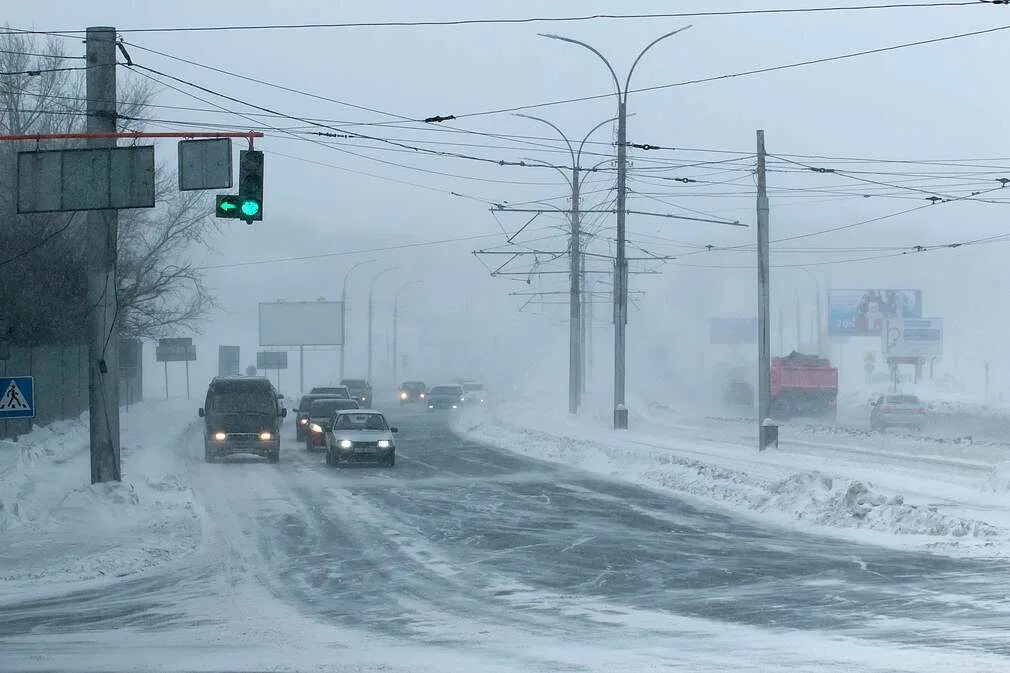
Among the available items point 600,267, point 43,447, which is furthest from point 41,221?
point 600,267

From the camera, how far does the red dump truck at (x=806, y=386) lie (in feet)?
210

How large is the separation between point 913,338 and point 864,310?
4.78 metres

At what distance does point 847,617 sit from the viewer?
1216cm

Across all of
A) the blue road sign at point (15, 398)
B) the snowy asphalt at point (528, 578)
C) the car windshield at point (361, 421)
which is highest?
the blue road sign at point (15, 398)

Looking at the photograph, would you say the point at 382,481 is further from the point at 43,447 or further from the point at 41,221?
the point at 41,221

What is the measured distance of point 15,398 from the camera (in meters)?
19.1

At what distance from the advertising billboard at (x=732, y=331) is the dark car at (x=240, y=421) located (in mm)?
97751

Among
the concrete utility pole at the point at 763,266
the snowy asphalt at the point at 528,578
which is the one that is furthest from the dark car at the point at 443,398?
the snowy asphalt at the point at 528,578

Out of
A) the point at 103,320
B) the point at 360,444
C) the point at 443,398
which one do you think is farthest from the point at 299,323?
the point at 103,320

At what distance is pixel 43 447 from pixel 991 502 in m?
24.1

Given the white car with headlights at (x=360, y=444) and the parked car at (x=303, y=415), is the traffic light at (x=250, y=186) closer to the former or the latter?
the white car with headlights at (x=360, y=444)

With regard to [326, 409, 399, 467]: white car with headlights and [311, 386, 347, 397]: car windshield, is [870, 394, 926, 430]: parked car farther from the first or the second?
[326, 409, 399, 467]: white car with headlights

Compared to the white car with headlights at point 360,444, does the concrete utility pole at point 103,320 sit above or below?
above

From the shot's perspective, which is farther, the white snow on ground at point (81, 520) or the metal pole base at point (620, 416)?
the metal pole base at point (620, 416)
